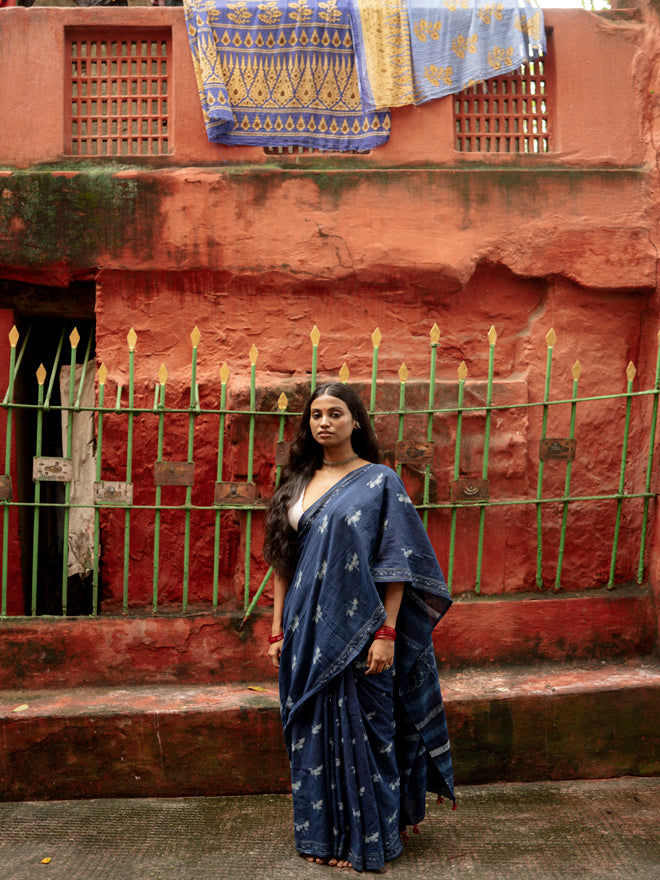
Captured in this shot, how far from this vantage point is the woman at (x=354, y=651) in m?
2.91

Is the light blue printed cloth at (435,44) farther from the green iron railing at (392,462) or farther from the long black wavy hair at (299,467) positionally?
the long black wavy hair at (299,467)

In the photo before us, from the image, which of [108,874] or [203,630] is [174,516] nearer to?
[203,630]

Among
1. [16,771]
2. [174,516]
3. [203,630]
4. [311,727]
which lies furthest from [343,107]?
[16,771]

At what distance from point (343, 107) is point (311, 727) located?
3.01 metres

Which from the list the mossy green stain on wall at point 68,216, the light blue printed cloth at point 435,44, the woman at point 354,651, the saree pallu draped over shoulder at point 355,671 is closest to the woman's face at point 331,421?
the woman at point 354,651

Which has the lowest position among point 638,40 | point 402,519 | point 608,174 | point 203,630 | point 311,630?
point 203,630

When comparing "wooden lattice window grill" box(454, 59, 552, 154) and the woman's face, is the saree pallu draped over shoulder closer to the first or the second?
the woman's face

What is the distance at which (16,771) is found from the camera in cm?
355

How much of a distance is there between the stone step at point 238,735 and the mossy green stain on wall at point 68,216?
2.07 meters

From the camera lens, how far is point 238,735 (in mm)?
3615

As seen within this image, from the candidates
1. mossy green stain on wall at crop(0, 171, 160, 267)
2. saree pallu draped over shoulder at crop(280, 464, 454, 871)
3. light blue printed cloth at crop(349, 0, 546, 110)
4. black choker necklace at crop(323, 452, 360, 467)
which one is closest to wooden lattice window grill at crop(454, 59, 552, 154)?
light blue printed cloth at crop(349, 0, 546, 110)

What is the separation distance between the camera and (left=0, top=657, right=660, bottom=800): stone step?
3.56 meters

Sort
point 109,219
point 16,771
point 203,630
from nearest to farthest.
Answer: point 16,771, point 203,630, point 109,219

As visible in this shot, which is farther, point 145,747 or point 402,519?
point 145,747
